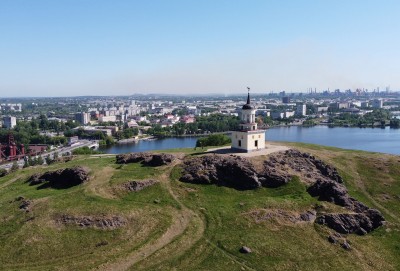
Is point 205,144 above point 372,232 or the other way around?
above

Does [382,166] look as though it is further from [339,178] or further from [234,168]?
[234,168]

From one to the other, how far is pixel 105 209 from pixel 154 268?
986cm

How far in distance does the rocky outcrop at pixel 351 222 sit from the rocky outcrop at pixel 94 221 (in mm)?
19534

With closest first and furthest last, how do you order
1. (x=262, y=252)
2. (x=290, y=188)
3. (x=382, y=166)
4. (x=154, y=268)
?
A: (x=154, y=268), (x=262, y=252), (x=290, y=188), (x=382, y=166)

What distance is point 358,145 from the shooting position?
129750 mm

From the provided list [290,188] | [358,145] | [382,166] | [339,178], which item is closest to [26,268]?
[290,188]

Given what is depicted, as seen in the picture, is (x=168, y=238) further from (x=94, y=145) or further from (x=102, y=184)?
(x=94, y=145)

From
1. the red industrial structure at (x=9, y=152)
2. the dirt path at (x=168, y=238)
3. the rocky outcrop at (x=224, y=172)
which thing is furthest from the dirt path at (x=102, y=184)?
the red industrial structure at (x=9, y=152)

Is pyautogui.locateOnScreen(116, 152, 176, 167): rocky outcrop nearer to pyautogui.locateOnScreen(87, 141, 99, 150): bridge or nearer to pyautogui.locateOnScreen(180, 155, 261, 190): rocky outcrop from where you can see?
pyautogui.locateOnScreen(180, 155, 261, 190): rocky outcrop

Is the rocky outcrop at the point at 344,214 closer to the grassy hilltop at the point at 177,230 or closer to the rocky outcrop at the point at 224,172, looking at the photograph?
the grassy hilltop at the point at 177,230


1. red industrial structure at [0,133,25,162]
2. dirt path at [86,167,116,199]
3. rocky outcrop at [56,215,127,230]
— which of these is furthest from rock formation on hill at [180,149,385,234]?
red industrial structure at [0,133,25,162]

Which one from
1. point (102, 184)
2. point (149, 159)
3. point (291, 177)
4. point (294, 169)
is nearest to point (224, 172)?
point (291, 177)

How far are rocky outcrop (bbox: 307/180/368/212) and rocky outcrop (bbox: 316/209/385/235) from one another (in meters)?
1.97

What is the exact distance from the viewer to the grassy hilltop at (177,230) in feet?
105
